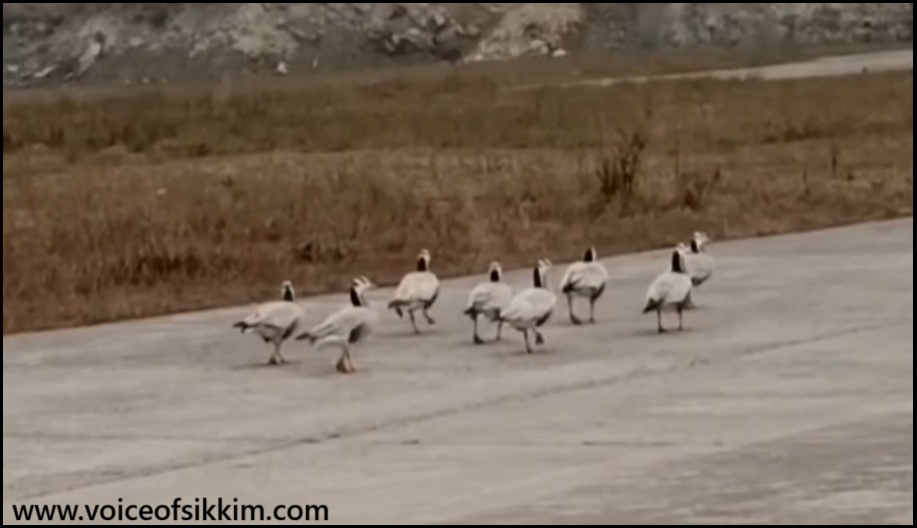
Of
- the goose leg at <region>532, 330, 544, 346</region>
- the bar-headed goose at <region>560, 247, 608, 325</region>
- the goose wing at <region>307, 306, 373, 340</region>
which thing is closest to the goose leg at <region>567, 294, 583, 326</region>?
the bar-headed goose at <region>560, 247, 608, 325</region>

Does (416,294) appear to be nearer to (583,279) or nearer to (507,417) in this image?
(583,279)

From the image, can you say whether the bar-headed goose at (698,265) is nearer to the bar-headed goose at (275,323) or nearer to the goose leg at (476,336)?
the goose leg at (476,336)

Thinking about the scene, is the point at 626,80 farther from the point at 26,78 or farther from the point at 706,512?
the point at 706,512

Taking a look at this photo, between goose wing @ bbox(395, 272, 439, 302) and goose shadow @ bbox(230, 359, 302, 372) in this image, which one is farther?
goose wing @ bbox(395, 272, 439, 302)

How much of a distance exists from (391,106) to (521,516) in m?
41.4

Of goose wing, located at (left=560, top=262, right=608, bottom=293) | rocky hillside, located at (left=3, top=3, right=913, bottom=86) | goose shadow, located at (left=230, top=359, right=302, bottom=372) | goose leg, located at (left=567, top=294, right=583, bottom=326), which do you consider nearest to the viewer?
goose shadow, located at (left=230, top=359, right=302, bottom=372)

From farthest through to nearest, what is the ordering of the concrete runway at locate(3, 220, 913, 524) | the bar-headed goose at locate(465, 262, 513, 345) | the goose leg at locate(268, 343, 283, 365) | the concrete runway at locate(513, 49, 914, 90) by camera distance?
the concrete runway at locate(513, 49, 914, 90), the bar-headed goose at locate(465, 262, 513, 345), the goose leg at locate(268, 343, 283, 365), the concrete runway at locate(3, 220, 913, 524)

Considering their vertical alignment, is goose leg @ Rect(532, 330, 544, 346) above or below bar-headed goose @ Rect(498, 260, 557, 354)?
below

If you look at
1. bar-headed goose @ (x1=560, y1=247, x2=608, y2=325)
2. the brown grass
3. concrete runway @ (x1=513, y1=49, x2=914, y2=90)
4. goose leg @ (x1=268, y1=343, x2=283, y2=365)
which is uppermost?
concrete runway @ (x1=513, y1=49, x2=914, y2=90)

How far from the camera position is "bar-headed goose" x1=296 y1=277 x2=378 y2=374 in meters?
14.0

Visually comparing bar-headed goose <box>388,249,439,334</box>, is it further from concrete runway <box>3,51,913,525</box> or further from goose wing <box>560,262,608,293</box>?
goose wing <box>560,262,608,293</box>

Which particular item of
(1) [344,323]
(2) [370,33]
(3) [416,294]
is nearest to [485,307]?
(3) [416,294]

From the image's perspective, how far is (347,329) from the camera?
13992 mm

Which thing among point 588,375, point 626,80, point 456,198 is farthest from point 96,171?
point 626,80
